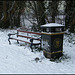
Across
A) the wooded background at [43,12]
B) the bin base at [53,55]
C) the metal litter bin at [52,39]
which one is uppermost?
the wooded background at [43,12]

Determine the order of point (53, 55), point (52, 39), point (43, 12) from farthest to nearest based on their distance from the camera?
point (43, 12)
point (53, 55)
point (52, 39)

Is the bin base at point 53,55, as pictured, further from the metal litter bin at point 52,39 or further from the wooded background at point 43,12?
the wooded background at point 43,12

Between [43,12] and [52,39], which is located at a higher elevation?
[43,12]

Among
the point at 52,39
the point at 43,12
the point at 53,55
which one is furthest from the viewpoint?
the point at 43,12

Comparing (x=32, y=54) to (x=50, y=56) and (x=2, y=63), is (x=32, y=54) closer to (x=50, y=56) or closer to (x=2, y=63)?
(x=50, y=56)

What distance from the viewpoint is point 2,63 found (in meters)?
4.33

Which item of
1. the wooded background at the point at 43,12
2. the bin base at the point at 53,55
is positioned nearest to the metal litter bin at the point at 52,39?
the bin base at the point at 53,55

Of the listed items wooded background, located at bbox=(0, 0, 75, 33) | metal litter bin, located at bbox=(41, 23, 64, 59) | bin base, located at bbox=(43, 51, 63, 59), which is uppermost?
wooded background, located at bbox=(0, 0, 75, 33)

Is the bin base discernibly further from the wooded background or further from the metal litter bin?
the wooded background

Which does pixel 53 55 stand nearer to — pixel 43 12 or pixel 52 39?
pixel 52 39

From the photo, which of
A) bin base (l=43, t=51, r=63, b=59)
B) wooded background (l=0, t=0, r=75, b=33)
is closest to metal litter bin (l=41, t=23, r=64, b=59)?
bin base (l=43, t=51, r=63, b=59)

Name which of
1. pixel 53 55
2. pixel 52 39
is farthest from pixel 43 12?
pixel 53 55

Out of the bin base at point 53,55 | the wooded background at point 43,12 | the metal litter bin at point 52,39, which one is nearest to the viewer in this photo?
the metal litter bin at point 52,39

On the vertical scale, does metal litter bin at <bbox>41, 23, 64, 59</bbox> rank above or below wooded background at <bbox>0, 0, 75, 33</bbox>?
below
